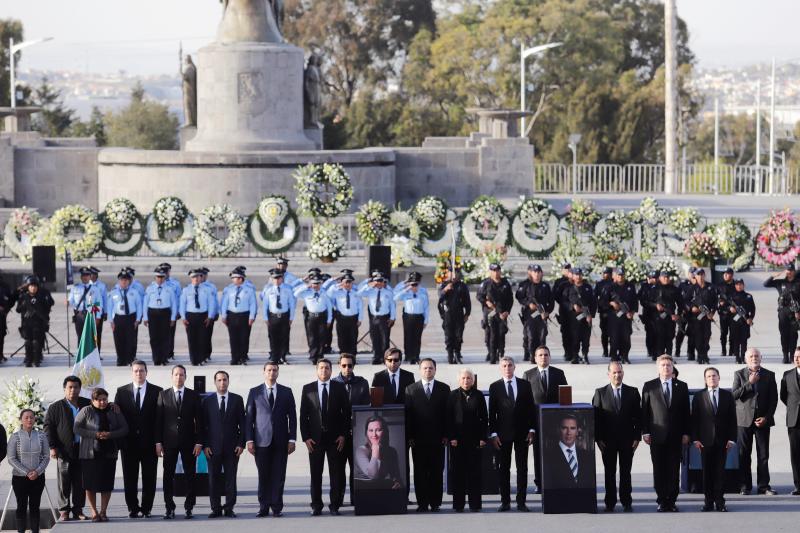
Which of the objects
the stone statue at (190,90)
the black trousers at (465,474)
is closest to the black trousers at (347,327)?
the black trousers at (465,474)

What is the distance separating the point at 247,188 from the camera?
109 ft

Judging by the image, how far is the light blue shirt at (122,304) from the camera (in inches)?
802

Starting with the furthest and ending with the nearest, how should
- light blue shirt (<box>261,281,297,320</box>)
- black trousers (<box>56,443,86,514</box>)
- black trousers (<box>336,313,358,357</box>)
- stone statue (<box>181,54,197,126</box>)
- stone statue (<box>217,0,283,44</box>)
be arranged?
stone statue (<box>181,54,197,126</box>)
stone statue (<box>217,0,283,44</box>)
black trousers (<box>336,313,358,357</box>)
light blue shirt (<box>261,281,297,320</box>)
black trousers (<box>56,443,86,514</box>)

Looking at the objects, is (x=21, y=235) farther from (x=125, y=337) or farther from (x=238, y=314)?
(x=238, y=314)

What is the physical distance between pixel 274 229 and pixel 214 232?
3.33 ft

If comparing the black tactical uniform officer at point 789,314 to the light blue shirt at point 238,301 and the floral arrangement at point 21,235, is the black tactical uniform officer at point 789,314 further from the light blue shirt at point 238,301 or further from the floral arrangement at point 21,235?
the floral arrangement at point 21,235

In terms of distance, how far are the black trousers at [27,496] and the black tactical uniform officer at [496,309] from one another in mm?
8887

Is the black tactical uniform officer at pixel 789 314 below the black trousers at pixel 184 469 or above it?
above

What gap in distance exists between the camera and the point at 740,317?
20.1m

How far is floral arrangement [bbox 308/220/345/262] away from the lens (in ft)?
89.2

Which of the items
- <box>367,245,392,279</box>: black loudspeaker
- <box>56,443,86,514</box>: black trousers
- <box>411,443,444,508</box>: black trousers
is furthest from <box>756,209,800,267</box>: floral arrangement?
<box>56,443,86,514</box>: black trousers

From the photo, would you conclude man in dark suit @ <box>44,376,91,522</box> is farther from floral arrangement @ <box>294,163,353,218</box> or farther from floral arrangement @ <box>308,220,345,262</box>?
floral arrangement @ <box>294,163,353,218</box>

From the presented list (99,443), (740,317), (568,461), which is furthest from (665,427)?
(740,317)

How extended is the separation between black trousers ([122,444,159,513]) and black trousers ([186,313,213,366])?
696cm
